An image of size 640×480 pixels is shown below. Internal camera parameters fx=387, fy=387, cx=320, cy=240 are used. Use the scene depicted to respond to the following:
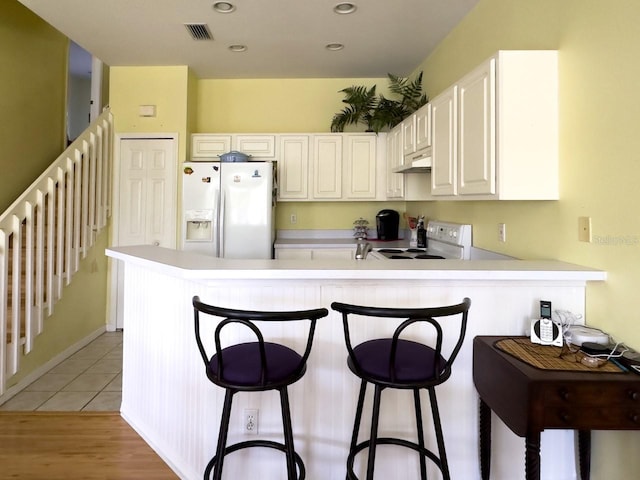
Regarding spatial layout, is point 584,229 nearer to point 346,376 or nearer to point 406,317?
point 406,317

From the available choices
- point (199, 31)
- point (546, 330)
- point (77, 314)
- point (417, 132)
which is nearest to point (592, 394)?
point (546, 330)

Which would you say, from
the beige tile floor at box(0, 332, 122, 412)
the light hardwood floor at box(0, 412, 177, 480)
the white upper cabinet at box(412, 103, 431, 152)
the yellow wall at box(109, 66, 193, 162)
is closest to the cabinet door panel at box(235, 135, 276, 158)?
the yellow wall at box(109, 66, 193, 162)

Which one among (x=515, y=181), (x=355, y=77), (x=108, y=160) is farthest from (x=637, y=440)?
(x=108, y=160)

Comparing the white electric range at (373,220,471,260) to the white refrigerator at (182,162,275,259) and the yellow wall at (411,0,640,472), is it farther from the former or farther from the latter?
the white refrigerator at (182,162,275,259)

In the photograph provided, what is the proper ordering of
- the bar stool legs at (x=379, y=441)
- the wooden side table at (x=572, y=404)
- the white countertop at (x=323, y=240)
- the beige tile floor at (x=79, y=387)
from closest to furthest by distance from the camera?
the wooden side table at (x=572, y=404)
the bar stool legs at (x=379, y=441)
the beige tile floor at (x=79, y=387)
the white countertop at (x=323, y=240)

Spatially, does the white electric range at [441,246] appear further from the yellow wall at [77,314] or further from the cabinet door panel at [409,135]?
the yellow wall at [77,314]

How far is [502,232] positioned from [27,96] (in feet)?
14.4

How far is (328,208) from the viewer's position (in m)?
4.67

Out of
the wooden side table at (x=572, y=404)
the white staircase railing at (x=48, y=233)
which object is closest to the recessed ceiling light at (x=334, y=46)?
the white staircase railing at (x=48, y=233)

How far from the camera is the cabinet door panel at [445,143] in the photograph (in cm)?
236

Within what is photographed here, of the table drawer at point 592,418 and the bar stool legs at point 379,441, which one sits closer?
the table drawer at point 592,418

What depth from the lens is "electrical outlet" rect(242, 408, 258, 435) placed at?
179 cm

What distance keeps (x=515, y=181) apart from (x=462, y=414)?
1134 millimetres

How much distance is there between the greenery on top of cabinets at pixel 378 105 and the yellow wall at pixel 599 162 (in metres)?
1.72
